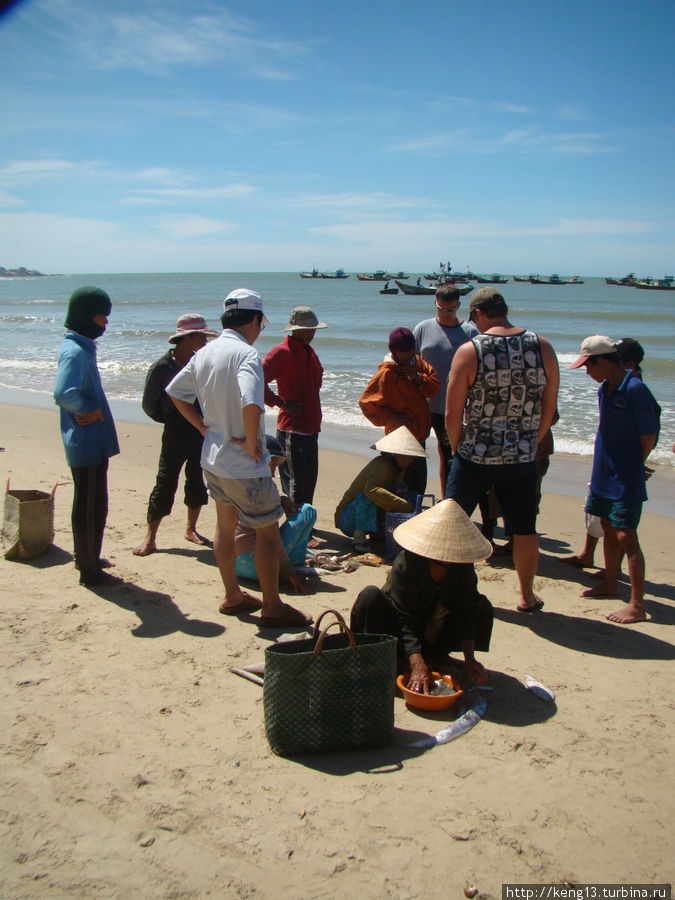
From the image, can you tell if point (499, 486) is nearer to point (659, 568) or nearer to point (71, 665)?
point (659, 568)

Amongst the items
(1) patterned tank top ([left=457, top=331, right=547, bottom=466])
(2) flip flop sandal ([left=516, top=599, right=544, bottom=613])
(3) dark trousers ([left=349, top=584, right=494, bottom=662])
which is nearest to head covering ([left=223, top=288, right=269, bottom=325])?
(1) patterned tank top ([left=457, top=331, right=547, bottom=466])

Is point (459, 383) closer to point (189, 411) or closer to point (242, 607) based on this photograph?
point (189, 411)

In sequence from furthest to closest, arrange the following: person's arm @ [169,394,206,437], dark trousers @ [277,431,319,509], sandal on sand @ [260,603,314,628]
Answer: dark trousers @ [277,431,319,509] → person's arm @ [169,394,206,437] → sandal on sand @ [260,603,314,628]

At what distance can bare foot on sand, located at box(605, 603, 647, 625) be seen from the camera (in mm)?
4137

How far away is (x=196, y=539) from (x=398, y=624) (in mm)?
2497

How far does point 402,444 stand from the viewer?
4914mm

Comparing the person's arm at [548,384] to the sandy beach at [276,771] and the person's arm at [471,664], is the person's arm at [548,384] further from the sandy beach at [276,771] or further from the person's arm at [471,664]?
the person's arm at [471,664]

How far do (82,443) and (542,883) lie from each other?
3.21 metres

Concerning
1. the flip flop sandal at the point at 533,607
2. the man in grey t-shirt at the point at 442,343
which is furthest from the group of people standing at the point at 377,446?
the man in grey t-shirt at the point at 442,343

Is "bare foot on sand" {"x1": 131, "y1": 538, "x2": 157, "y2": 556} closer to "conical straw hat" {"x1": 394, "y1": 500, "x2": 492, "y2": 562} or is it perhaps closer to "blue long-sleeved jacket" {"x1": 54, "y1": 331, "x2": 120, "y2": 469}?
"blue long-sleeved jacket" {"x1": 54, "y1": 331, "x2": 120, "y2": 469}

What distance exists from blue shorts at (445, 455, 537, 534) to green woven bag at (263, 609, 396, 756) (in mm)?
1468

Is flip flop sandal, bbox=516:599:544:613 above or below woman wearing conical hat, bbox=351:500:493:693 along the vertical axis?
below

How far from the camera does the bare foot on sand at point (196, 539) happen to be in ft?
17.4

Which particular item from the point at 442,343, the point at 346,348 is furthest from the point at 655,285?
the point at 442,343
